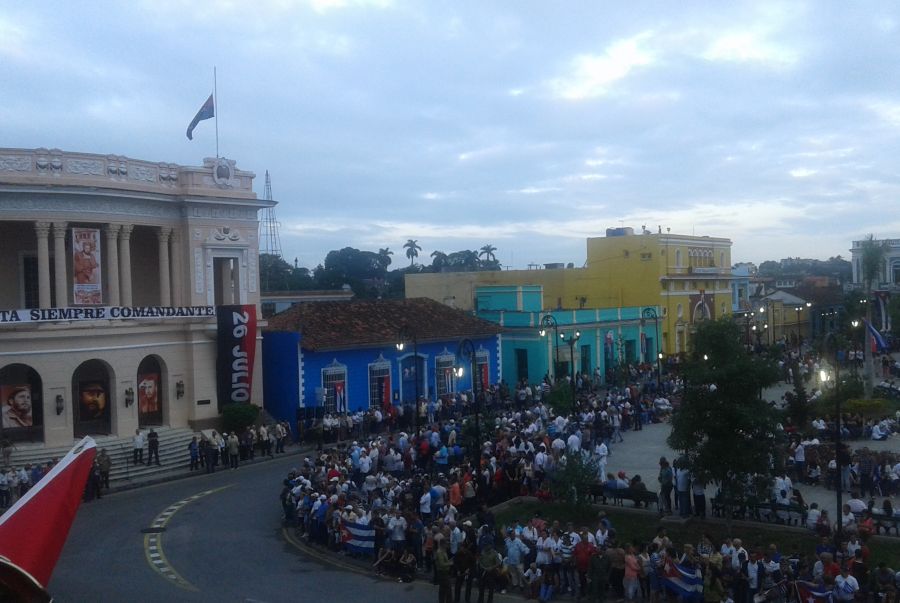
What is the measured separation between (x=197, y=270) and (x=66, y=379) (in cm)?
707

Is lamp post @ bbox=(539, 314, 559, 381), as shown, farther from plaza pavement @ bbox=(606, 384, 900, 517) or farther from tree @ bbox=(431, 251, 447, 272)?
tree @ bbox=(431, 251, 447, 272)

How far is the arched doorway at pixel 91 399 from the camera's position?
103 feet

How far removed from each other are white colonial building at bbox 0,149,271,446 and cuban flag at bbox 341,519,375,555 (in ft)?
49.8

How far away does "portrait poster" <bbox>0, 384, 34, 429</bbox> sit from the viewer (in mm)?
29312

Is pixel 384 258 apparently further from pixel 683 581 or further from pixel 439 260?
pixel 683 581

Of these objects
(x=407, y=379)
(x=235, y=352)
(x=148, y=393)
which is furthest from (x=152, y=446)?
(x=407, y=379)

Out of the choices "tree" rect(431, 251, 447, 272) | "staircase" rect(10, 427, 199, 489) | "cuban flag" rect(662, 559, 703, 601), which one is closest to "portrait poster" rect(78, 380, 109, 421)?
"staircase" rect(10, 427, 199, 489)

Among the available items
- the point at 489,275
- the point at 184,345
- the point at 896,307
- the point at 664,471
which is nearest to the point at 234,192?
the point at 184,345

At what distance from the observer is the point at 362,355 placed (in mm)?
38562

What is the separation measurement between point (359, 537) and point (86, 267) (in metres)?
→ 18.2

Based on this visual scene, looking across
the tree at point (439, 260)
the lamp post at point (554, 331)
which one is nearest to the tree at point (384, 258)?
the tree at point (439, 260)

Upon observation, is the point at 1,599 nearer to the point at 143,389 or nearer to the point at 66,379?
the point at 66,379

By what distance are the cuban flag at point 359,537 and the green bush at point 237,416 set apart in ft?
48.0

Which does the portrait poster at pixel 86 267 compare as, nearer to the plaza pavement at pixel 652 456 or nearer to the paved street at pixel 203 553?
the paved street at pixel 203 553
